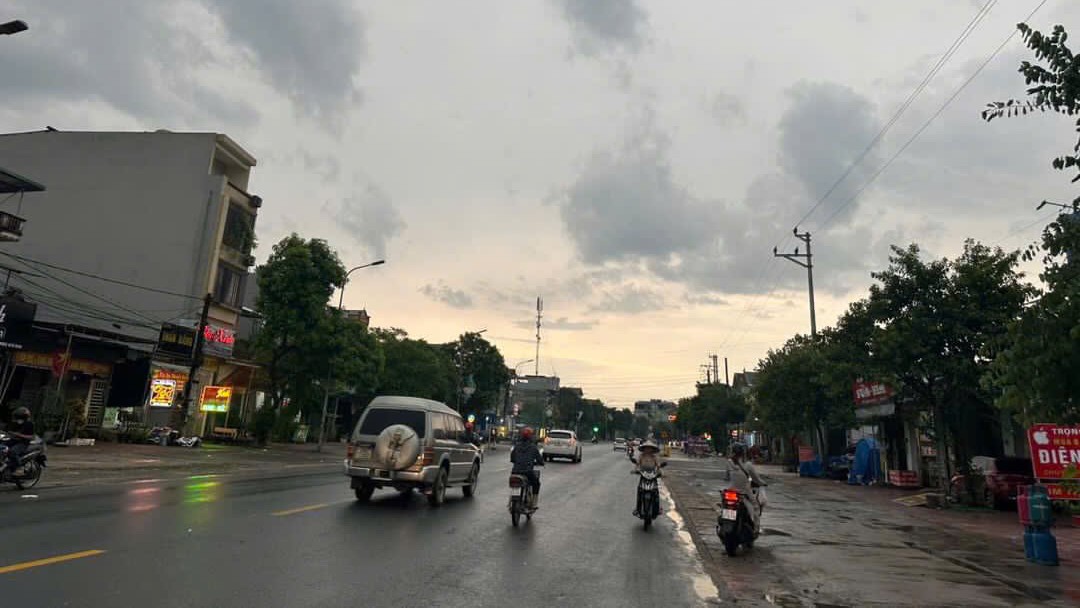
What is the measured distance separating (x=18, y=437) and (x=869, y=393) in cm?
2851

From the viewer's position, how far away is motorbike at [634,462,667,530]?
12875mm

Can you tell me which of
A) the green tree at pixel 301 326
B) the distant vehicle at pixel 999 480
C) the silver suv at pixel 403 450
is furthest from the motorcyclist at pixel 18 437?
Answer: the distant vehicle at pixel 999 480

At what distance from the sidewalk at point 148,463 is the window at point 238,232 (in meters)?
13.2

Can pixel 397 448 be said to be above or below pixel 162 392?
below

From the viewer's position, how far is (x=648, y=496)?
1296 cm

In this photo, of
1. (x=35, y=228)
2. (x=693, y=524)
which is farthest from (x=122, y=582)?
(x=35, y=228)

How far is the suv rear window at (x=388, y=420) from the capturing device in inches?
576

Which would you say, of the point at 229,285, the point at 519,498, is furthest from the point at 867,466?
the point at 229,285

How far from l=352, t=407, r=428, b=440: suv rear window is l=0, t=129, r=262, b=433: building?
2492 centimetres

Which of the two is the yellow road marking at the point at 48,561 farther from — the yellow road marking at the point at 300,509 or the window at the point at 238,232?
the window at the point at 238,232

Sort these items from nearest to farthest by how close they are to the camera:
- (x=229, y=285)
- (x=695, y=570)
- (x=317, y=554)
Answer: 1. (x=317, y=554)
2. (x=695, y=570)
3. (x=229, y=285)

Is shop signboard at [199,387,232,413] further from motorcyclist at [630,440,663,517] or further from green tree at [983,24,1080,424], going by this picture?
green tree at [983,24,1080,424]

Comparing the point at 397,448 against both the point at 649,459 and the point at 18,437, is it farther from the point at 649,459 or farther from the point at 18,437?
the point at 18,437

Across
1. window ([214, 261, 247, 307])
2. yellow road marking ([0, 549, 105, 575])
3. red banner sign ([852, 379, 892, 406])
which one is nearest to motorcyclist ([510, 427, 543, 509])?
yellow road marking ([0, 549, 105, 575])
